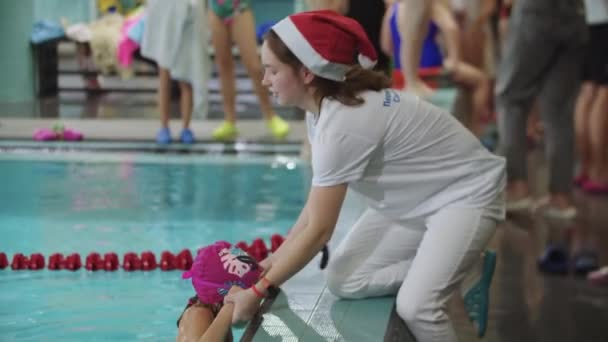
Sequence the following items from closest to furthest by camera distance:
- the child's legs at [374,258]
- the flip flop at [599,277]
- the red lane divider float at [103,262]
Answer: the child's legs at [374,258] → the red lane divider float at [103,262] → the flip flop at [599,277]

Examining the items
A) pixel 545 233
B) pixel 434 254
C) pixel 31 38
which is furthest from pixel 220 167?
pixel 31 38

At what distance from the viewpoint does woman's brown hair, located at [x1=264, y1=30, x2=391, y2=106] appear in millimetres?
3131

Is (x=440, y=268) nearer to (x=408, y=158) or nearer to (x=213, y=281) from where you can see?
(x=408, y=158)

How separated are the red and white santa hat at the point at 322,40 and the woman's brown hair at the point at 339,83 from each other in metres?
0.03

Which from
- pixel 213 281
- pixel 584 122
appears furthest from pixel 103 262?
pixel 584 122

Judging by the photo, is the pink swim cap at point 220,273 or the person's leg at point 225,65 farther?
the person's leg at point 225,65

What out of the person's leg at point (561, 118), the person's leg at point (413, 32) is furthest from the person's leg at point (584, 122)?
the person's leg at point (413, 32)

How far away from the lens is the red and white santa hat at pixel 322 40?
308 centimetres

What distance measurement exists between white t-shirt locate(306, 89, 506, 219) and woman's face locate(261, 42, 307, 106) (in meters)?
0.10

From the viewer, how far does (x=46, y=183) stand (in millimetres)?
6516

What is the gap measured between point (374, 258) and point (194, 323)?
76 cm

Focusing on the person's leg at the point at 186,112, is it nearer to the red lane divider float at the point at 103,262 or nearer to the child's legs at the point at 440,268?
the red lane divider float at the point at 103,262

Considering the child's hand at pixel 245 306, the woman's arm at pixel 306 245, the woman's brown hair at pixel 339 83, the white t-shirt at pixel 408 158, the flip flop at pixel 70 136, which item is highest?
the woman's brown hair at pixel 339 83

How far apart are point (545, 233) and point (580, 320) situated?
1531 mm
